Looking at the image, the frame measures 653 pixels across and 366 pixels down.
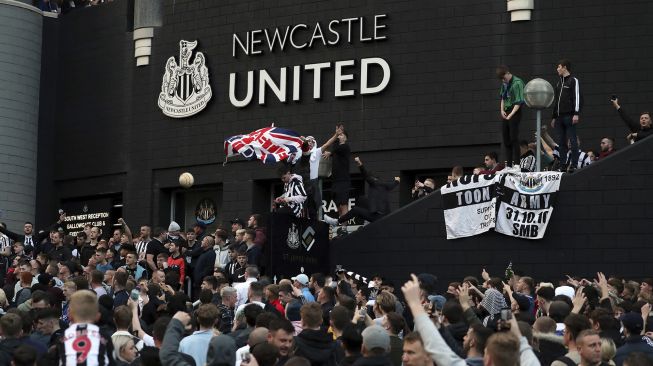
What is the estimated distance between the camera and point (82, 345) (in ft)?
30.6

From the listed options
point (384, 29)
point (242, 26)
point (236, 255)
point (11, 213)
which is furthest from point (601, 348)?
point (11, 213)

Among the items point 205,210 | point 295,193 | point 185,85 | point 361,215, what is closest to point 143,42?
point 185,85

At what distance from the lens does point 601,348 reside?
10289 mm

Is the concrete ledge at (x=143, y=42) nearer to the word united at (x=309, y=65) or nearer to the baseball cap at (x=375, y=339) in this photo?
the word united at (x=309, y=65)

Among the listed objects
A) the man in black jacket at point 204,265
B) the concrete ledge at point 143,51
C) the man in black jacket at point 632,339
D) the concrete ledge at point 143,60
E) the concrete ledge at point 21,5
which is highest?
the concrete ledge at point 21,5

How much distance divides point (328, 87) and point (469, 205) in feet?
23.9

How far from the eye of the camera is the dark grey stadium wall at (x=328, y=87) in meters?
25.9

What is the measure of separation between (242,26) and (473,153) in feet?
21.7

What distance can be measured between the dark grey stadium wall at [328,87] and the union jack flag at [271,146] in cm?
436

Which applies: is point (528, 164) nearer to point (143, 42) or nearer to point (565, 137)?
point (565, 137)

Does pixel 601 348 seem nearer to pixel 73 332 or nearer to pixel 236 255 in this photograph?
pixel 73 332

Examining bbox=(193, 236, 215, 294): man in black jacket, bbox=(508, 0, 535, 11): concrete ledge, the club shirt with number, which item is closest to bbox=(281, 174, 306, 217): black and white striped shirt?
bbox=(193, 236, 215, 294): man in black jacket

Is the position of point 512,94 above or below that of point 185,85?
below

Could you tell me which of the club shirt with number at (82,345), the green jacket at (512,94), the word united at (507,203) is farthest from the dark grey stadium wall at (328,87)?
the club shirt with number at (82,345)
